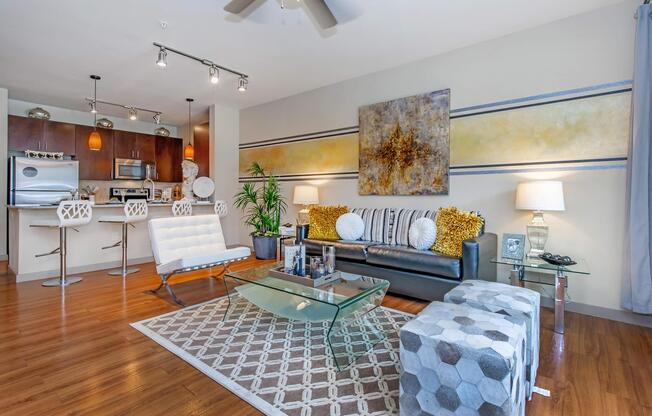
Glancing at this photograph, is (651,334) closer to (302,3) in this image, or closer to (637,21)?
(637,21)

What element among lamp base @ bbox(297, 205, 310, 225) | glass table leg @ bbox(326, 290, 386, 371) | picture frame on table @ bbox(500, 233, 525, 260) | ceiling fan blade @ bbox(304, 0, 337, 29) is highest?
ceiling fan blade @ bbox(304, 0, 337, 29)

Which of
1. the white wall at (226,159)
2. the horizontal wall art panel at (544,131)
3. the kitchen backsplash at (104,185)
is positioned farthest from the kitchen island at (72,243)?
the horizontal wall art panel at (544,131)

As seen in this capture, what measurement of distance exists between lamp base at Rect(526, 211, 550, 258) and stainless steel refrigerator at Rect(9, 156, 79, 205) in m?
7.21

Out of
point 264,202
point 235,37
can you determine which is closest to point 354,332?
point 235,37

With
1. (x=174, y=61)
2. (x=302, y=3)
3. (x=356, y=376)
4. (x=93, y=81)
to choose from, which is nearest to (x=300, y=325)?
(x=356, y=376)

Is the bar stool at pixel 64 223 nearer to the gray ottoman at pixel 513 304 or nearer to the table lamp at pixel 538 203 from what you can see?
the gray ottoman at pixel 513 304

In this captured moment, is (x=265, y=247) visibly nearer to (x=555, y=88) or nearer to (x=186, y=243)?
(x=186, y=243)

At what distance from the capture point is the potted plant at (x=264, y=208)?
542 centimetres

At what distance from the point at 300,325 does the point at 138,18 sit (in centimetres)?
328

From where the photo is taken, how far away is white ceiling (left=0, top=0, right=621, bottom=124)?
2939 millimetres

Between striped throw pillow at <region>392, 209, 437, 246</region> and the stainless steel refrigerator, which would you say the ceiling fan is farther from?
the stainless steel refrigerator

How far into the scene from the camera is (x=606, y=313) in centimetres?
292

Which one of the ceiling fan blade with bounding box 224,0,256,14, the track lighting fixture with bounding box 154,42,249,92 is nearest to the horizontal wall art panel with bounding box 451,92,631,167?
the ceiling fan blade with bounding box 224,0,256,14

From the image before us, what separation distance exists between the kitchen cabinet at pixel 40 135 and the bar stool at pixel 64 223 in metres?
2.74
